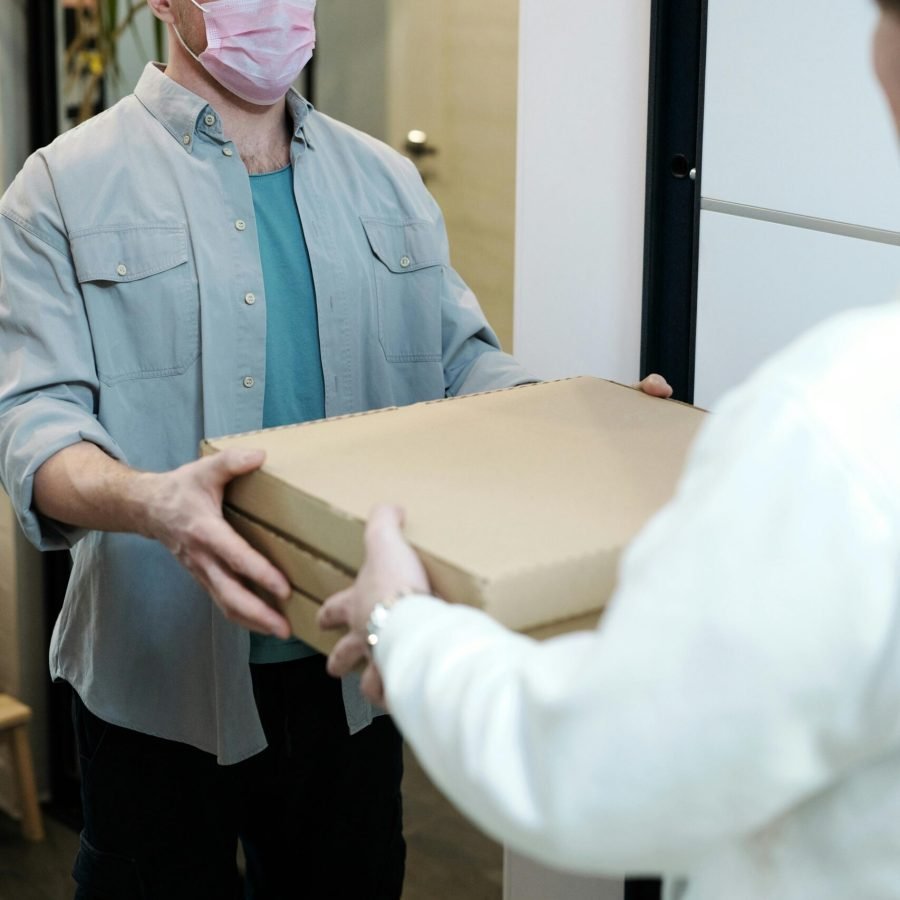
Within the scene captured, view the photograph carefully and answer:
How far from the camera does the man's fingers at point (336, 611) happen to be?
2.77 feet

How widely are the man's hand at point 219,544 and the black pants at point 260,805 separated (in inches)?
18.5

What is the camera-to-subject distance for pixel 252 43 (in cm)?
142

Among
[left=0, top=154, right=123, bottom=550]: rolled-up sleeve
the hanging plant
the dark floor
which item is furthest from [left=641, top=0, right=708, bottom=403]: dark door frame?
the hanging plant

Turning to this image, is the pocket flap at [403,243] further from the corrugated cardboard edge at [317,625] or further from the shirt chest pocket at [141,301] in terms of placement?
the corrugated cardboard edge at [317,625]

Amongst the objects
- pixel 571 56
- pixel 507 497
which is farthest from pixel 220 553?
pixel 571 56

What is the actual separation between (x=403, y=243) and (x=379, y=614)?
2.87 feet

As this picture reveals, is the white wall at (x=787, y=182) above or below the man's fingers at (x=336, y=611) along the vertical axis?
above

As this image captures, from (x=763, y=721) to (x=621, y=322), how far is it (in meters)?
1.14

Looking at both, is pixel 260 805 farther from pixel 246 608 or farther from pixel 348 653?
pixel 348 653

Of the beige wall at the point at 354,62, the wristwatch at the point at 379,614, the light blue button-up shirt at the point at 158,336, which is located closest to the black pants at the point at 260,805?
the light blue button-up shirt at the point at 158,336

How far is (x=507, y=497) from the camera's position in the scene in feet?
3.13

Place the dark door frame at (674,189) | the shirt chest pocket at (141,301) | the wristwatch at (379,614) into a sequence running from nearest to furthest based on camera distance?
the wristwatch at (379,614)
the shirt chest pocket at (141,301)
the dark door frame at (674,189)

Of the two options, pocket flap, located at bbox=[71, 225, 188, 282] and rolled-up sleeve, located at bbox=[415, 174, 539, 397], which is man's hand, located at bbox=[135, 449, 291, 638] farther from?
rolled-up sleeve, located at bbox=[415, 174, 539, 397]

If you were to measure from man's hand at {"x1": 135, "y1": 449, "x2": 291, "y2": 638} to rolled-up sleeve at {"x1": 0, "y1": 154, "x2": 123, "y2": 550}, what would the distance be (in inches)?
9.9
